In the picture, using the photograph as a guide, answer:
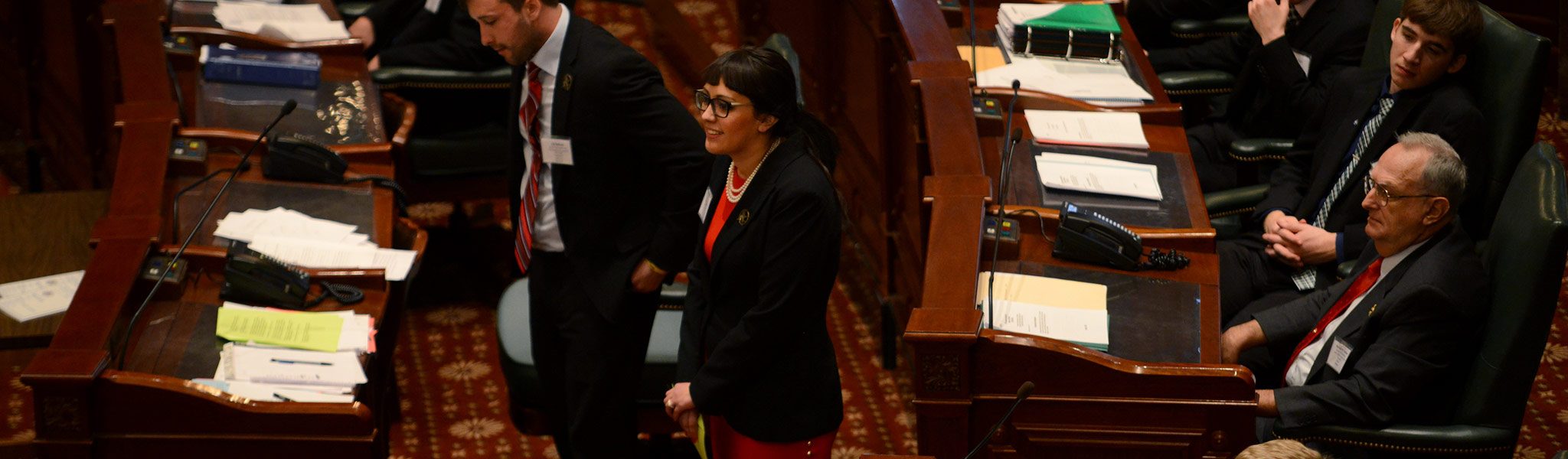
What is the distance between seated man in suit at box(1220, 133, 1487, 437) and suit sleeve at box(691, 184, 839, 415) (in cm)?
83

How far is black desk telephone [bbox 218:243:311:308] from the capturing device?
113 inches

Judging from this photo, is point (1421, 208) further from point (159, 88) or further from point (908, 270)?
point (159, 88)

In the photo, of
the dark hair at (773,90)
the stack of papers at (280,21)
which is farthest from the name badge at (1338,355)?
the stack of papers at (280,21)

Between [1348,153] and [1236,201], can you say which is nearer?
[1348,153]

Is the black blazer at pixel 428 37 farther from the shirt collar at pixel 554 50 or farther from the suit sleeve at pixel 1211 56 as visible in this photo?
the suit sleeve at pixel 1211 56

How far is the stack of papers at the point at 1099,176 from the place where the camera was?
3.12 metres

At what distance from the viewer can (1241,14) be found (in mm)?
4672

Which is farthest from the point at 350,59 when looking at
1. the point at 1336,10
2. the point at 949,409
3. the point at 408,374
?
the point at 1336,10

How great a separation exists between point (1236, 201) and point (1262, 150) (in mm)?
225

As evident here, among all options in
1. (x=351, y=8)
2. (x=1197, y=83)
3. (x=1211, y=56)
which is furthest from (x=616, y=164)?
(x=351, y=8)

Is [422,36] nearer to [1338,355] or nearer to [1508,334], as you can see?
[1338,355]

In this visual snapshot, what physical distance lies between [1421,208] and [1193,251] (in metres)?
0.45

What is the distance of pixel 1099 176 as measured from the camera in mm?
3166

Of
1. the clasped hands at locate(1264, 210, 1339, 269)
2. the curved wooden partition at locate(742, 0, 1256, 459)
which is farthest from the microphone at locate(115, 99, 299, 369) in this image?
the clasped hands at locate(1264, 210, 1339, 269)
